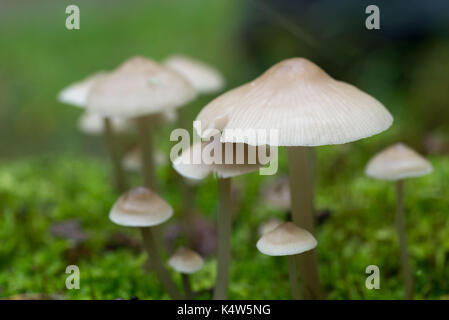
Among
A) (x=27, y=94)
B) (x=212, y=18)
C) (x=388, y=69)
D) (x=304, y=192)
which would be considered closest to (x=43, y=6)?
(x=27, y=94)

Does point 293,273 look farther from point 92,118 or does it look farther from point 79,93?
point 92,118

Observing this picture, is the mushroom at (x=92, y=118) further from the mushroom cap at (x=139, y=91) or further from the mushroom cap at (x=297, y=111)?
the mushroom cap at (x=297, y=111)

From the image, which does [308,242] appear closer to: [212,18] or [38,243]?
[38,243]

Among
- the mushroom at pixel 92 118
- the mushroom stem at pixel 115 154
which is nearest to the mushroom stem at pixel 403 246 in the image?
the mushroom at pixel 92 118

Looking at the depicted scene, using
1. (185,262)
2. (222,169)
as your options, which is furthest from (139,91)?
(185,262)

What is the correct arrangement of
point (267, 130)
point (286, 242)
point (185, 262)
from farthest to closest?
point (185, 262), point (286, 242), point (267, 130)

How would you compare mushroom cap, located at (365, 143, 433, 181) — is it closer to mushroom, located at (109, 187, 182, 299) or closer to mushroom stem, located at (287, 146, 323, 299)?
mushroom stem, located at (287, 146, 323, 299)
